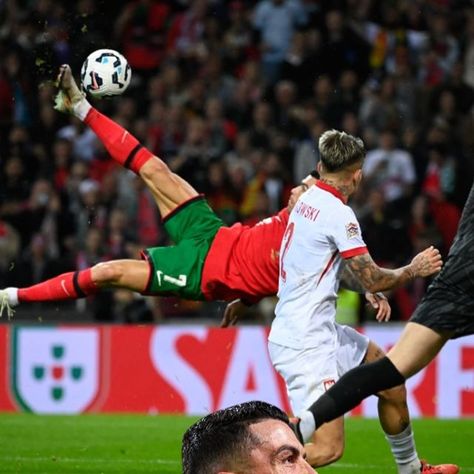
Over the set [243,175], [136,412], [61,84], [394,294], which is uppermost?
[61,84]

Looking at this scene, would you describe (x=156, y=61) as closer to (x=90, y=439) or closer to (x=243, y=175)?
(x=243, y=175)

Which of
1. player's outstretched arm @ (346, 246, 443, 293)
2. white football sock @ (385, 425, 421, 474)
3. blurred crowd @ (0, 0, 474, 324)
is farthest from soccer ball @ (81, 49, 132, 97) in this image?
blurred crowd @ (0, 0, 474, 324)

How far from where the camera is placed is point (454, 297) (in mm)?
6242

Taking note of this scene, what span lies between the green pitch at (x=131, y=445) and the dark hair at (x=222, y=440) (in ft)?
16.1

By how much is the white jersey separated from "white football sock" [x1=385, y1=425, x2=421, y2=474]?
684 millimetres

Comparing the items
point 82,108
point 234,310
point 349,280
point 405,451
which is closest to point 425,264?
point 349,280

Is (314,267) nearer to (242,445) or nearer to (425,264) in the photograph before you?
(425,264)

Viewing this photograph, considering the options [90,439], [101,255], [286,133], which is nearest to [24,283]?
[101,255]

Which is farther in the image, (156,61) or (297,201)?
(156,61)

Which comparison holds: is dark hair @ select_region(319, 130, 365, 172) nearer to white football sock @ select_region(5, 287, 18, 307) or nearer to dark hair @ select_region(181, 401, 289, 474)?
white football sock @ select_region(5, 287, 18, 307)

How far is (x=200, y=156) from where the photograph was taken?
15.5m

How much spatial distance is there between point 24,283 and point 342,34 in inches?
209

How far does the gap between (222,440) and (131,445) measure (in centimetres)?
654

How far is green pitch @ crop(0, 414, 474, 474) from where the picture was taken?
8.63 m
